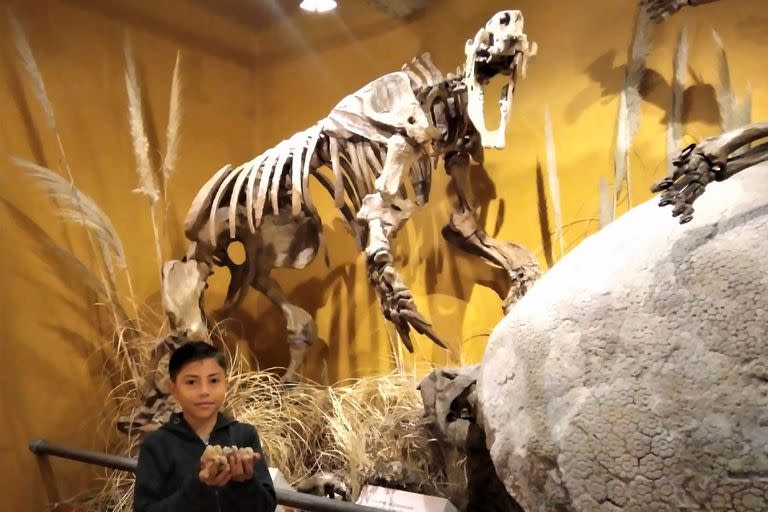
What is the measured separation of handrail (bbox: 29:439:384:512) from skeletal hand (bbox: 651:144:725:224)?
2.75ft

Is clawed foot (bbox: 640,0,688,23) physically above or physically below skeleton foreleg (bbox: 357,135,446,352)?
above

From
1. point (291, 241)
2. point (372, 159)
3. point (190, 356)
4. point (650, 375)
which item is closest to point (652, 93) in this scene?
point (372, 159)

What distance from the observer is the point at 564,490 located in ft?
4.33

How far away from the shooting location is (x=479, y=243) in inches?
110

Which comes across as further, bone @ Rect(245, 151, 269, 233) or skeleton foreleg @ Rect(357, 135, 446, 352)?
bone @ Rect(245, 151, 269, 233)

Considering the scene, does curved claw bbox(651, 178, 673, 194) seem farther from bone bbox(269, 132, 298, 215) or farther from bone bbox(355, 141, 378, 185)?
bone bbox(269, 132, 298, 215)

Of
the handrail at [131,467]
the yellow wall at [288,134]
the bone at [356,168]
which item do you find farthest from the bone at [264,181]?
the handrail at [131,467]

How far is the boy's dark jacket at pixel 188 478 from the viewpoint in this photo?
3.89 feet

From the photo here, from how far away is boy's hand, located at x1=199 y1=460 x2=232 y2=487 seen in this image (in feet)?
3.69

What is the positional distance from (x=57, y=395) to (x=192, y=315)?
64 centimetres

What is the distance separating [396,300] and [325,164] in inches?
31.5

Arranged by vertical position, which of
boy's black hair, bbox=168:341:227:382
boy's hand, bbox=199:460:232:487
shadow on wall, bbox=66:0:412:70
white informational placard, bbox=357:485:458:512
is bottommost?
white informational placard, bbox=357:485:458:512

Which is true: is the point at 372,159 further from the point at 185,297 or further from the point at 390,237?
the point at 185,297

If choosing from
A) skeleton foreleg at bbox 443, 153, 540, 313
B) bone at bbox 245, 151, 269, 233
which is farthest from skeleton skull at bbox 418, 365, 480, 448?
bone at bbox 245, 151, 269, 233
